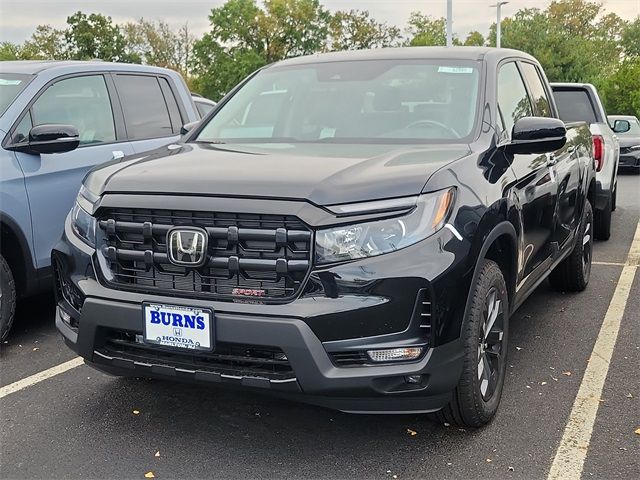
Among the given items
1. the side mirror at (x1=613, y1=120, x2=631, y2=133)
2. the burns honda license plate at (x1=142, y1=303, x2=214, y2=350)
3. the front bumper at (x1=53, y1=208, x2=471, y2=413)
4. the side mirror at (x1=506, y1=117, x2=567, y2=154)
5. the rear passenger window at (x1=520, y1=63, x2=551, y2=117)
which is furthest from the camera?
the side mirror at (x1=613, y1=120, x2=631, y2=133)

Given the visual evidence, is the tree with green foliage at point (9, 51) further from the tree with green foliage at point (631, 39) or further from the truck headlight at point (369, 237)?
the tree with green foliage at point (631, 39)

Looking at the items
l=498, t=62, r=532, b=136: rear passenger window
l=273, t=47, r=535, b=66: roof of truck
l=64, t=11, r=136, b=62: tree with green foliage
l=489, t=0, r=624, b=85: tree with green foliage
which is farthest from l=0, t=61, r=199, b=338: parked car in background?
l=64, t=11, r=136, b=62: tree with green foliage

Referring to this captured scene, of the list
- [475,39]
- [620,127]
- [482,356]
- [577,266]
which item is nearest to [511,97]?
[482,356]

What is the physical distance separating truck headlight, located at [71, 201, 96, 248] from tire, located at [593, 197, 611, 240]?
6249mm

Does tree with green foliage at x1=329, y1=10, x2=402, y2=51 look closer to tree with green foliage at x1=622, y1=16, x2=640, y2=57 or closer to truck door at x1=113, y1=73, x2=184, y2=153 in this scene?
tree with green foliage at x1=622, y1=16, x2=640, y2=57

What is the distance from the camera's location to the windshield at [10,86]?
15.4 ft

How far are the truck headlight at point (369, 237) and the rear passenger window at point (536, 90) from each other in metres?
2.35

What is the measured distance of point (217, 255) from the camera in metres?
2.87

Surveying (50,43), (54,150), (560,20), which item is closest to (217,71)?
(50,43)

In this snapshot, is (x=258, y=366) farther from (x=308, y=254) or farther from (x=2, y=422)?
(x=2, y=422)

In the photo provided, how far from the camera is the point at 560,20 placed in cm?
6197

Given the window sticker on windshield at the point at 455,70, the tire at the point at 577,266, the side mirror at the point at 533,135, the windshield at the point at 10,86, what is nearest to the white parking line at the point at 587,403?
the tire at the point at 577,266

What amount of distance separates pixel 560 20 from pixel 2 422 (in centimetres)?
6569

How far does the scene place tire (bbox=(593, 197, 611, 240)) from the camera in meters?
7.99
